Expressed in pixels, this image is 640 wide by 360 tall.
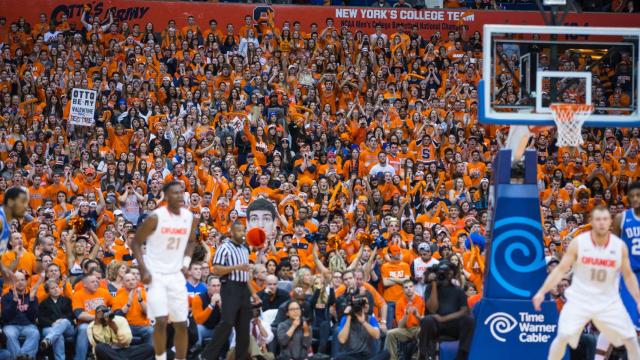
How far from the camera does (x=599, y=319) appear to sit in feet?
37.7

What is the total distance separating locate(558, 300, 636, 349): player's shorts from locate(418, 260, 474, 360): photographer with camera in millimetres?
2809

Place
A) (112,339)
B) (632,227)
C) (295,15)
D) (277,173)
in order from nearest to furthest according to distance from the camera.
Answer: (632,227)
(112,339)
(277,173)
(295,15)

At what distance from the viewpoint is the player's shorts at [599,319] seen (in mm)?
11453

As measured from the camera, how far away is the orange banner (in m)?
27.7

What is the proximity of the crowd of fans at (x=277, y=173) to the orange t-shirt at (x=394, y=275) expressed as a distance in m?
0.03

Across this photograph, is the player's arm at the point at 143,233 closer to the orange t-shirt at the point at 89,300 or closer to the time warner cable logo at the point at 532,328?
the orange t-shirt at the point at 89,300

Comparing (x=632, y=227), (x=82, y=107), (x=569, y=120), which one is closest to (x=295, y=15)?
(x=82, y=107)

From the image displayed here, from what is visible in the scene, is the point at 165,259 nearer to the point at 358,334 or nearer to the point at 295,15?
the point at 358,334

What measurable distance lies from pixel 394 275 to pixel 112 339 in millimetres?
4583

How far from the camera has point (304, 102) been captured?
80.4 ft

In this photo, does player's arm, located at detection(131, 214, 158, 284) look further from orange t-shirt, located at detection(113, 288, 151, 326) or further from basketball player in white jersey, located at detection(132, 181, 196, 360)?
orange t-shirt, located at detection(113, 288, 151, 326)

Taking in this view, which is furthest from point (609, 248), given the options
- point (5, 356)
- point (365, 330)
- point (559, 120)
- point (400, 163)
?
point (400, 163)

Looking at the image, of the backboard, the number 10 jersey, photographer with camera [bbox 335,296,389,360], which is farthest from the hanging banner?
the number 10 jersey

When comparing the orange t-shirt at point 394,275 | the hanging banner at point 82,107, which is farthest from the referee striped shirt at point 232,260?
the hanging banner at point 82,107
